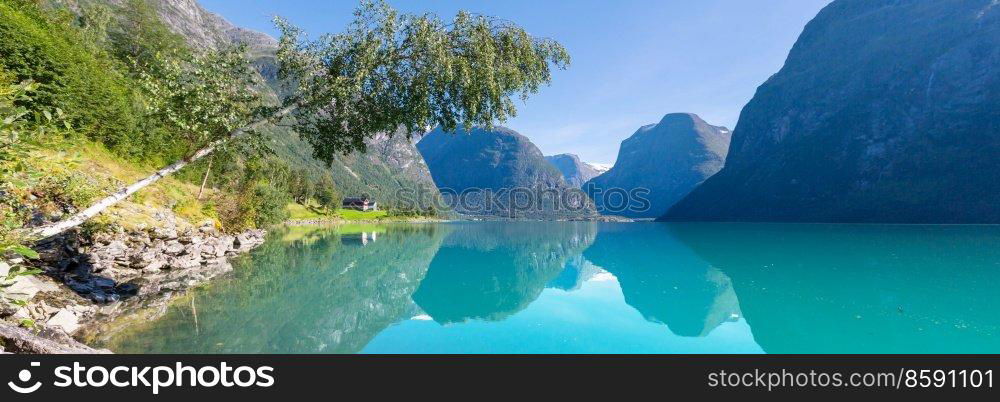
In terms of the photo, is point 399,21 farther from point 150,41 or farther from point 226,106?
point 150,41

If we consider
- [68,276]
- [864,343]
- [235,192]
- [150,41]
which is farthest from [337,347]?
[150,41]

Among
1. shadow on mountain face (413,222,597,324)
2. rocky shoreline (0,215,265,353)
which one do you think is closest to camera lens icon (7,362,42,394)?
rocky shoreline (0,215,265,353)

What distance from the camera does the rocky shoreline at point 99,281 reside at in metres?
8.20

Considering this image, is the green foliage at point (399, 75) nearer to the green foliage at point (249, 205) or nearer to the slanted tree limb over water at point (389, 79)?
the slanted tree limb over water at point (389, 79)

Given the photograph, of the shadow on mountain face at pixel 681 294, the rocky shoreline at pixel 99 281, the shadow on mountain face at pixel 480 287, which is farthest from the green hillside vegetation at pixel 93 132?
the shadow on mountain face at pixel 681 294

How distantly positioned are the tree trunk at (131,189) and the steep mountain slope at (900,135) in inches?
6944

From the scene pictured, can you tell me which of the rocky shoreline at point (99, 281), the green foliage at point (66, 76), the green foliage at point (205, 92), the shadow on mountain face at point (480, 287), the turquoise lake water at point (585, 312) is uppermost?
the green foliage at point (66, 76)

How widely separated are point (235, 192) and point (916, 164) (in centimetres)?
19696

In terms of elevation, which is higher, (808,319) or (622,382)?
(622,382)

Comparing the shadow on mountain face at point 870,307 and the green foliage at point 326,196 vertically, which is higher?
the green foliage at point 326,196

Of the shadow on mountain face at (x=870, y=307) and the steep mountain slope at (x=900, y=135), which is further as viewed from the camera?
the steep mountain slope at (x=900, y=135)

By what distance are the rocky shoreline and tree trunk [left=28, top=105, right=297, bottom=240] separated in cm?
135

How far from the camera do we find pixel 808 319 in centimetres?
1339

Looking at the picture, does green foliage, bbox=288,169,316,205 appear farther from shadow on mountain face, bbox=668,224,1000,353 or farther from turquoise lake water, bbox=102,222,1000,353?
shadow on mountain face, bbox=668,224,1000,353
